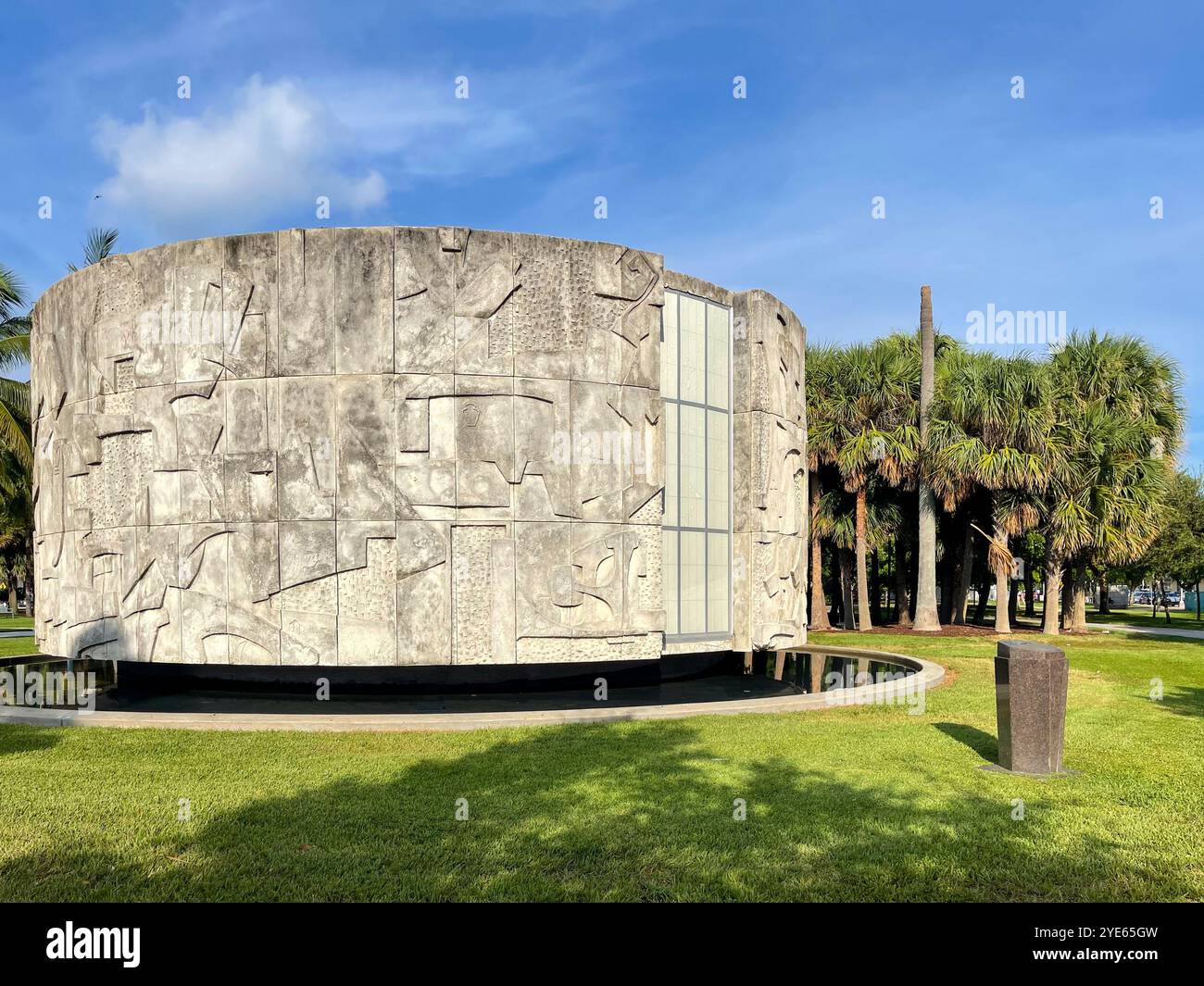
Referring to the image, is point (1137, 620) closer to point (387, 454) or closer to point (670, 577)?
point (670, 577)

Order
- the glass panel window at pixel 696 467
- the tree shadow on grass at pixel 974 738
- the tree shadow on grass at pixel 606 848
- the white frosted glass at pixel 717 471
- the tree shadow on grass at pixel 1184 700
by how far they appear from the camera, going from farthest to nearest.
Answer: the white frosted glass at pixel 717 471, the glass panel window at pixel 696 467, the tree shadow on grass at pixel 1184 700, the tree shadow on grass at pixel 974 738, the tree shadow on grass at pixel 606 848

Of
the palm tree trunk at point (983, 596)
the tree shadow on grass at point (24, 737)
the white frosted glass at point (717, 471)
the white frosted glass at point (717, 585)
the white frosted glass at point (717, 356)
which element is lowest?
the palm tree trunk at point (983, 596)

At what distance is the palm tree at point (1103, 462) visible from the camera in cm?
3064

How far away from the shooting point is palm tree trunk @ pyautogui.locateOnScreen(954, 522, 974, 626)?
3653 cm

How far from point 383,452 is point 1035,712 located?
9.53 metres

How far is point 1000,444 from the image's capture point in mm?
31781

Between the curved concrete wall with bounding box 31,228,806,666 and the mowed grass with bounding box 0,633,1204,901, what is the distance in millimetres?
2334

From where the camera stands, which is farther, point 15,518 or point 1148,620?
point 1148,620

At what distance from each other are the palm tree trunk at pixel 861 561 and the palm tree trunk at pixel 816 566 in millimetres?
1501

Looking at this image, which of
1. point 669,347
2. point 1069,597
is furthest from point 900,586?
point 669,347

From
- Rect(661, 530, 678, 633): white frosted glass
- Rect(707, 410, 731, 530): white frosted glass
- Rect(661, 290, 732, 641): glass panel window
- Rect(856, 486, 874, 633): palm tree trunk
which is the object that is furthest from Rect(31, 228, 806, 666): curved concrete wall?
Rect(856, 486, 874, 633): palm tree trunk

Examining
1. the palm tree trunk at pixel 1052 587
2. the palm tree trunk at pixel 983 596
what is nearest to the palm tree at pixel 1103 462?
the palm tree trunk at pixel 1052 587

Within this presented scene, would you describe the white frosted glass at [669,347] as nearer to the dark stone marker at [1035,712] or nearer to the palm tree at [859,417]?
the dark stone marker at [1035,712]

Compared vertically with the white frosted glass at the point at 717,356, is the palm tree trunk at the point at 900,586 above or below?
below
